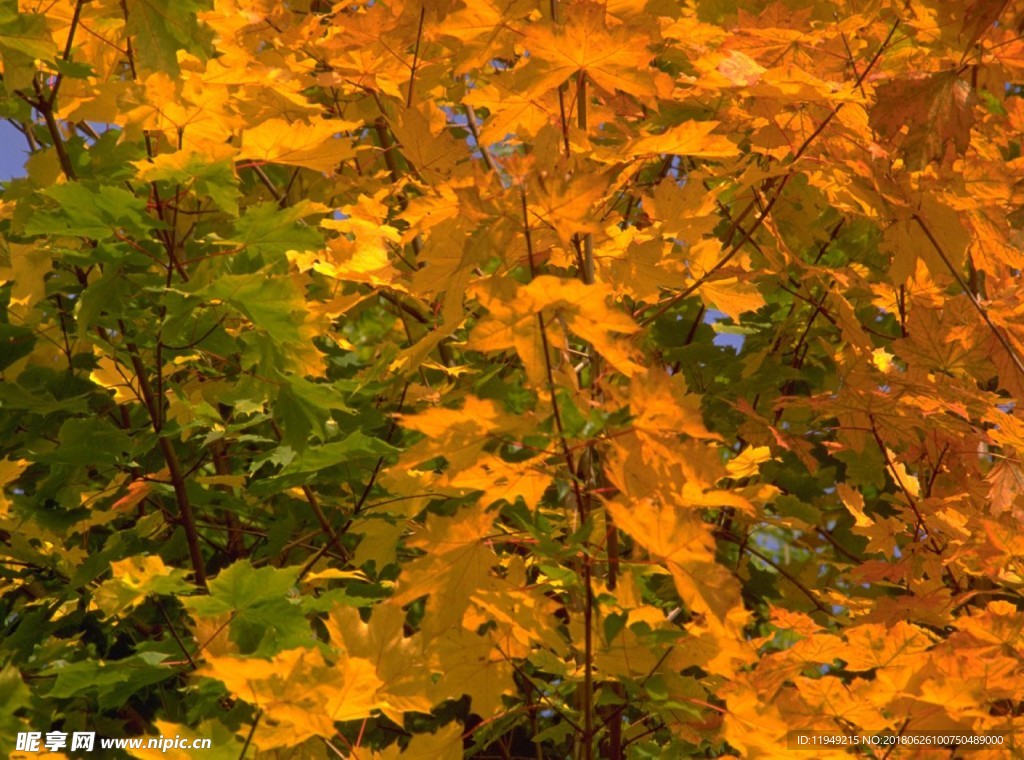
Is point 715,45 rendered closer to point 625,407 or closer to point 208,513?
point 625,407

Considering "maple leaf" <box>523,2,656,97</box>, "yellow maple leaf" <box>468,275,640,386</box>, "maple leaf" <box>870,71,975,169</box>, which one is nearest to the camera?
"yellow maple leaf" <box>468,275,640,386</box>

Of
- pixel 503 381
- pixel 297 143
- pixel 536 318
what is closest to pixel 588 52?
pixel 536 318

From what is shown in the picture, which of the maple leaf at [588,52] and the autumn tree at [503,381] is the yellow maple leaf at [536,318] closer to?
the autumn tree at [503,381]

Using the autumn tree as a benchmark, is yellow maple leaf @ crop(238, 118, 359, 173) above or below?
above

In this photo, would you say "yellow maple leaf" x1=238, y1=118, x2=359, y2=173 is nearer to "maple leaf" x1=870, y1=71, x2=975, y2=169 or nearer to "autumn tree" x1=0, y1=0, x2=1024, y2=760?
"autumn tree" x1=0, y1=0, x2=1024, y2=760

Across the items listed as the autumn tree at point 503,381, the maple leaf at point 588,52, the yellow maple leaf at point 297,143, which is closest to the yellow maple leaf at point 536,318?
the autumn tree at point 503,381

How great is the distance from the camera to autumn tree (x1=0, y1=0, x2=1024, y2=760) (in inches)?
57.4

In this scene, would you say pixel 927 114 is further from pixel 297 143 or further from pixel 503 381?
pixel 297 143

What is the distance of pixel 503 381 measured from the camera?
223cm

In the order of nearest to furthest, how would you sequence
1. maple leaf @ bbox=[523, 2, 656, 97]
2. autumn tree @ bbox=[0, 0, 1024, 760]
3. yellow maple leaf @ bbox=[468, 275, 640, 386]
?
yellow maple leaf @ bbox=[468, 275, 640, 386] → autumn tree @ bbox=[0, 0, 1024, 760] → maple leaf @ bbox=[523, 2, 656, 97]

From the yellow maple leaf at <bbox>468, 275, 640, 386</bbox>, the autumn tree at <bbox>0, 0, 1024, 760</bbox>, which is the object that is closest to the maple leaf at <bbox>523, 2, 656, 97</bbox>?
the autumn tree at <bbox>0, 0, 1024, 760</bbox>

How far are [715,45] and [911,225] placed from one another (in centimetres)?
63

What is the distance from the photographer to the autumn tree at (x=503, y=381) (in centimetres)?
146

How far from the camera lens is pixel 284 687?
1.43m
